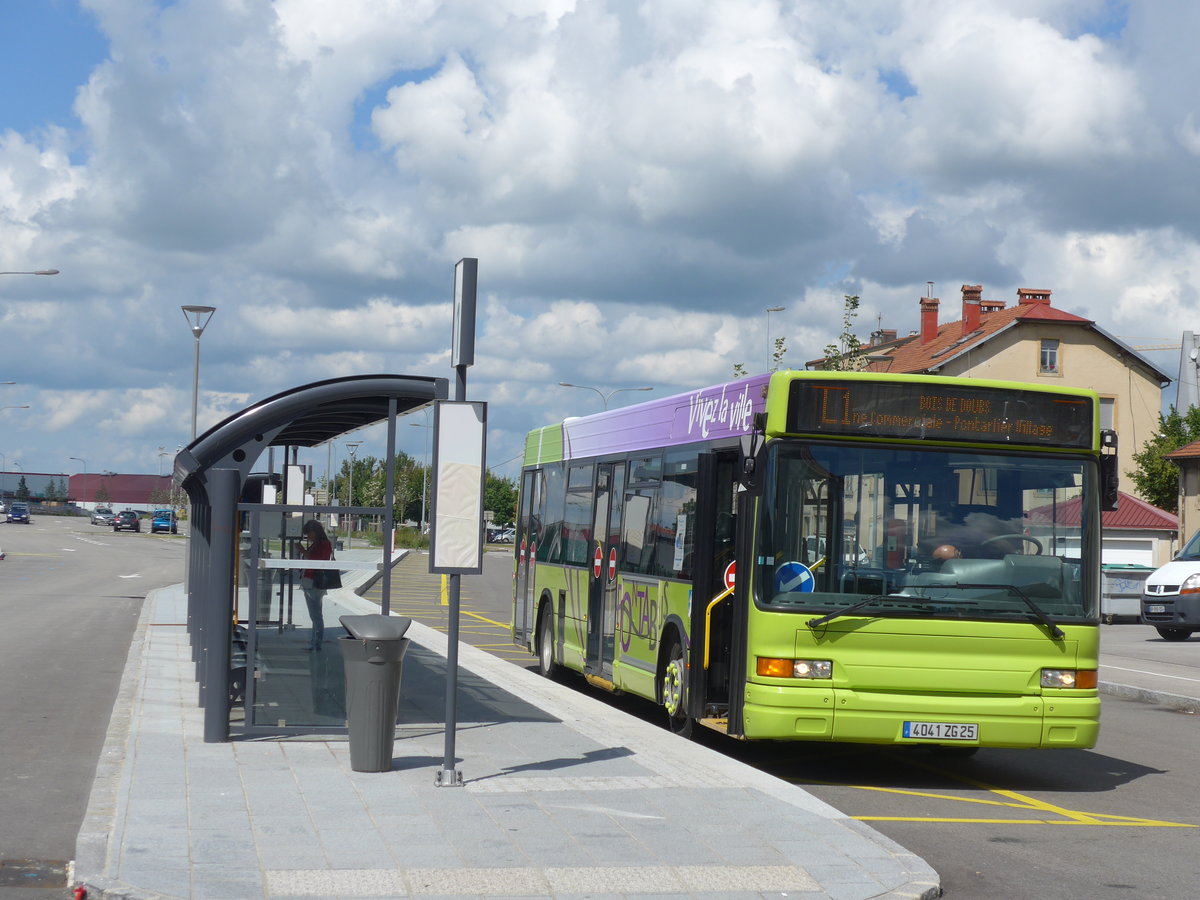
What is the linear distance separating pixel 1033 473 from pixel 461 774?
448cm

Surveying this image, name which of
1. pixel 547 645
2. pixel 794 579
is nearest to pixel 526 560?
pixel 547 645

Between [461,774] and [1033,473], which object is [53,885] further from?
[1033,473]

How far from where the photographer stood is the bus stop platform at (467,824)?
21.5 ft

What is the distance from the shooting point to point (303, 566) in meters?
10.8

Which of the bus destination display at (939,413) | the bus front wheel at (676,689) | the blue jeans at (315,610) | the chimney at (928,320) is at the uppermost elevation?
the chimney at (928,320)

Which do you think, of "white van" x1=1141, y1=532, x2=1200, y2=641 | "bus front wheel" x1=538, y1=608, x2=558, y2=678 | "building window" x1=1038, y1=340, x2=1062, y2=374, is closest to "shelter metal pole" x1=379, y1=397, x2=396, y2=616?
"bus front wheel" x1=538, y1=608, x2=558, y2=678

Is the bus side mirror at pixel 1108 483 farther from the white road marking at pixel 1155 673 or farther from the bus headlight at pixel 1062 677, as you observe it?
the white road marking at pixel 1155 673

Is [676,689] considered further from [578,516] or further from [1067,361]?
[1067,361]

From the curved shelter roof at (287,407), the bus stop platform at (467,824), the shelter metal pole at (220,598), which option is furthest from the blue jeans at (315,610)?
the curved shelter roof at (287,407)

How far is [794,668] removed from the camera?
9.76 meters

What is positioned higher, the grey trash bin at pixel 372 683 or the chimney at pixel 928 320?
the chimney at pixel 928 320

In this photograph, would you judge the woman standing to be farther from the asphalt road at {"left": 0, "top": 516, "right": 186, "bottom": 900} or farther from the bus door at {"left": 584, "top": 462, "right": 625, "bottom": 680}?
the bus door at {"left": 584, "top": 462, "right": 625, "bottom": 680}

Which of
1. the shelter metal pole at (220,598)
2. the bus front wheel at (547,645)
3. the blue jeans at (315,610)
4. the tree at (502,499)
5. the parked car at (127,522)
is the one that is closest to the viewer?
the shelter metal pole at (220,598)

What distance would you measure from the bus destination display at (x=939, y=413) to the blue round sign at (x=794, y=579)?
960 millimetres
